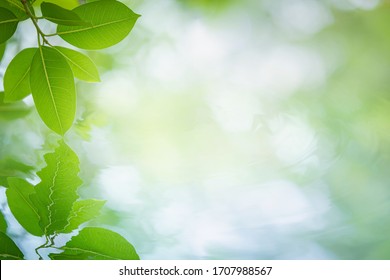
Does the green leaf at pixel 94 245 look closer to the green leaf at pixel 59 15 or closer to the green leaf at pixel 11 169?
the green leaf at pixel 11 169

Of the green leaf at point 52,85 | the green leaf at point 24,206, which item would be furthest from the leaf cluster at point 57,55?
the green leaf at point 24,206

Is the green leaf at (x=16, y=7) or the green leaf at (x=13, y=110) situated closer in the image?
the green leaf at (x=16, y=7)

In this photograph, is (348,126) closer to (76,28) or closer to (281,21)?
(281,21)

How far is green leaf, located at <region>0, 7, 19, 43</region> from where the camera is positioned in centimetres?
47

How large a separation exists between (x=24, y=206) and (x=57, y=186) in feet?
0.24

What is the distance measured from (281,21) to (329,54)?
8 centimetres

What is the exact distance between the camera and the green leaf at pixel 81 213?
0.59m

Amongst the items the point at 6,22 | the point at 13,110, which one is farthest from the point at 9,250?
the point at 6,22

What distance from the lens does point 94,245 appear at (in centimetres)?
60

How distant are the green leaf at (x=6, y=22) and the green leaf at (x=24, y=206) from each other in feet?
0.67

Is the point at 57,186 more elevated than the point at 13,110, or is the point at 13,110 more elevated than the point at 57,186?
the point at 13,110

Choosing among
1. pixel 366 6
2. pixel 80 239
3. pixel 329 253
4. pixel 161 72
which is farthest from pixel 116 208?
pixel 366 6

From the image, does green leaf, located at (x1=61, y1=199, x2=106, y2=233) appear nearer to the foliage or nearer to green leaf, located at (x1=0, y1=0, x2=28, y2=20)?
the foliage

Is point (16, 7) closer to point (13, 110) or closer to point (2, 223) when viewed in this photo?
point (13, 110)
